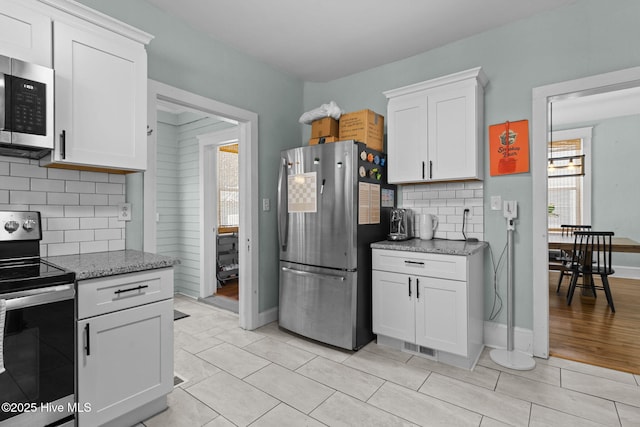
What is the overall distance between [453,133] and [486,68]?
0.73 m

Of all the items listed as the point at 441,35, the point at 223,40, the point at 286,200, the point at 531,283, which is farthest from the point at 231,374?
the point at 441,35

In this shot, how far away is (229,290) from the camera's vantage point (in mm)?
4746

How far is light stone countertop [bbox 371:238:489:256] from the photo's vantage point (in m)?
2.42

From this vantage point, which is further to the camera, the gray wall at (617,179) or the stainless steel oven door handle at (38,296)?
the gray wall at (617,179)

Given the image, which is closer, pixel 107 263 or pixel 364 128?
pixel 107 263

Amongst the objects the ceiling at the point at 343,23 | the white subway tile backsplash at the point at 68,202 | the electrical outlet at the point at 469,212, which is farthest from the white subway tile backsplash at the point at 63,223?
the electrical outlet at the point at 469,212

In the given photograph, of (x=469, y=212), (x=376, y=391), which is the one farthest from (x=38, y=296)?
(x=469, y=212)

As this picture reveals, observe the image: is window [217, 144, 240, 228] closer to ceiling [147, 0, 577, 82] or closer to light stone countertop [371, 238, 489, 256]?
ceiling [147, 0, 577, 82]

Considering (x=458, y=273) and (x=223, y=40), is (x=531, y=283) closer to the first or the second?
(x=458, y=273)

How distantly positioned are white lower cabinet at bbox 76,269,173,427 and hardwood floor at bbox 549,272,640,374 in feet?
9.84

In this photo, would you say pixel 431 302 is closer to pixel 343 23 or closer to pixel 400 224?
pixel 400 224

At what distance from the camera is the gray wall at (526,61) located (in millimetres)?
2354

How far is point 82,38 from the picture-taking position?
1797 millimetres

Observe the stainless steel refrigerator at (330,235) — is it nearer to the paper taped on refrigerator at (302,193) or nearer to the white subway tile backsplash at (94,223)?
the paper taped on refrigerator at (302,193)
